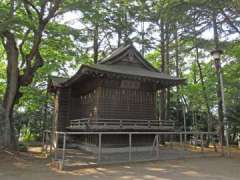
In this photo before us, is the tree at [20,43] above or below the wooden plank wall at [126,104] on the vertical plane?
above

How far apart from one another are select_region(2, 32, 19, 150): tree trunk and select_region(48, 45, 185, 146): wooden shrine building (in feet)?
12.7

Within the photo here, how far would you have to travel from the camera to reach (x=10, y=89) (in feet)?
55.2

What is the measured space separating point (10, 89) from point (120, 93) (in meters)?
7.42

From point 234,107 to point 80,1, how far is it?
1151 centimetres

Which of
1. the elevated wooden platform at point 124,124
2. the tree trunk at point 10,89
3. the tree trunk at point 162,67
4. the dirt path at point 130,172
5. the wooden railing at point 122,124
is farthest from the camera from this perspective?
the tree trunk at point 162,67

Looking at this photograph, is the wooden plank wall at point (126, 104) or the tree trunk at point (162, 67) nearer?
the wooden plank wall at point (126, 104)

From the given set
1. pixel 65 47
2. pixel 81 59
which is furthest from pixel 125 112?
pixel 81 59

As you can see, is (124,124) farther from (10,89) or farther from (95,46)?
(95,46)

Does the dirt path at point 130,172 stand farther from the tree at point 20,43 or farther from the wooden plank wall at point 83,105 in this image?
the wooden plank wall at point 83,105

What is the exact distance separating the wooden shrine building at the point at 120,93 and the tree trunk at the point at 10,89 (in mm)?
3869

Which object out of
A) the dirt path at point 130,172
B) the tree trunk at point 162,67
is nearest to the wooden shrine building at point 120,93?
the dirt path at point 130,172

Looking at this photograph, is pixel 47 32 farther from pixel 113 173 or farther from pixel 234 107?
pixel 234 107

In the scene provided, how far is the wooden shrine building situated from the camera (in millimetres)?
15583

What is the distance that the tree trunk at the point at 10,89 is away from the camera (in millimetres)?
16281
